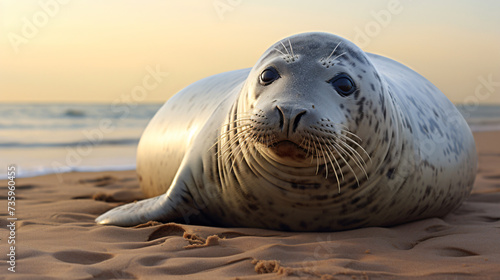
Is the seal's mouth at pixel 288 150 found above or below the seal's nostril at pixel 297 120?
below

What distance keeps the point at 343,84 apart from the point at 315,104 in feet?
0.93

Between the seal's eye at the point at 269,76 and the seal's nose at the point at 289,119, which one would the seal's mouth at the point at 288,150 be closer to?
the seal's nose at the point at 289,119

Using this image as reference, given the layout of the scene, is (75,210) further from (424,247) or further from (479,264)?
(479,264)

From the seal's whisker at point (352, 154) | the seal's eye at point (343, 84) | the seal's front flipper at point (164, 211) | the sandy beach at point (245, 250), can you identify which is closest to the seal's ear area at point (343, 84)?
the seal's eye at point (343, 84)

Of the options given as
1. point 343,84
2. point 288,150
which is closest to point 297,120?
→ point 288,150

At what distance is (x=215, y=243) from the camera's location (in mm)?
2791

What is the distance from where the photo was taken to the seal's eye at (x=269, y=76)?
2.93 meters

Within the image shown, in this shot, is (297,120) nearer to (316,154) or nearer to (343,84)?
(316,154)

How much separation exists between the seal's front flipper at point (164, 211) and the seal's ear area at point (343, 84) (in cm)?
115

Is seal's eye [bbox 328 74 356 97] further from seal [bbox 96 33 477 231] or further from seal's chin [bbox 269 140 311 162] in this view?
seal's chin [bbox 269 140 311 162]

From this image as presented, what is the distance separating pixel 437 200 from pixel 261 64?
55.1 inches

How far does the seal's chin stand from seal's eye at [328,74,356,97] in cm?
40

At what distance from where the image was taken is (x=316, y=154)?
8.82 feet

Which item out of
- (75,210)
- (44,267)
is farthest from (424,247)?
(75,210)
